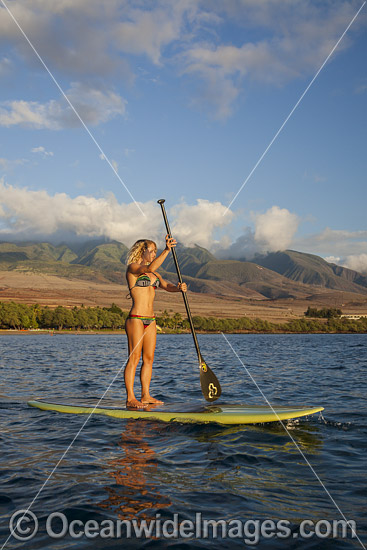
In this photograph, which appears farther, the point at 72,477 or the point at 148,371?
the point at 148,371

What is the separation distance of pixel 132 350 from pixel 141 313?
878 mm

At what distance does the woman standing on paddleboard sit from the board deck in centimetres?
42

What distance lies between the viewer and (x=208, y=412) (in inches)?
376

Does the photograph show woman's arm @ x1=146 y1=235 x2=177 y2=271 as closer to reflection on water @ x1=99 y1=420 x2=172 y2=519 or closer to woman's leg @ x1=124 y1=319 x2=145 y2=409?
woman's leg @ x1=124 y1=319 x2=145 y2=409

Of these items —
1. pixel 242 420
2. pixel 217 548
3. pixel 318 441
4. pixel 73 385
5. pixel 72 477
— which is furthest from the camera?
pixel 73 385

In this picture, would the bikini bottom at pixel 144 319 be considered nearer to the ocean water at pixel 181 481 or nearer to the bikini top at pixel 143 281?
the bikini top at pixel 143 281

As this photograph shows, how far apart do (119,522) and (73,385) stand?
478 inches

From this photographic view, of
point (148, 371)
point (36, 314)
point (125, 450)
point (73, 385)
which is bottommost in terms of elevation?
point (36, 314)

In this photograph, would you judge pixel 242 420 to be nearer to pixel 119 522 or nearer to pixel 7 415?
pixel 119 522

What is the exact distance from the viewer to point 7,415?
34.1 ft

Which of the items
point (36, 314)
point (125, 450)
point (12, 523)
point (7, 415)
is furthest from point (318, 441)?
point (36, 314)

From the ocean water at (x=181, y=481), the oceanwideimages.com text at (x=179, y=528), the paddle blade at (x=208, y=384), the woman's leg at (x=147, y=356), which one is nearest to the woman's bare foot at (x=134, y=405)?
the woman's leg at (x=147, y=356)

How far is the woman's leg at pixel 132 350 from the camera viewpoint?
10.1 m

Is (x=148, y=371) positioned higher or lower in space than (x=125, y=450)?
higher
